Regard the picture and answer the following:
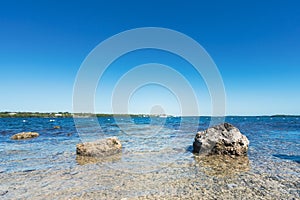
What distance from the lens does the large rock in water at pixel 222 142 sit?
11.3 meters

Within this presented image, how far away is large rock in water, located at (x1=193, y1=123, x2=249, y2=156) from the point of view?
11266 millimetres

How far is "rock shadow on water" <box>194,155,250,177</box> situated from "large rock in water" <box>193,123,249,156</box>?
1.45ft

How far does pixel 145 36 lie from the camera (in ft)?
65.0

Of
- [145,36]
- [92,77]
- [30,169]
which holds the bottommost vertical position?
[30,169]

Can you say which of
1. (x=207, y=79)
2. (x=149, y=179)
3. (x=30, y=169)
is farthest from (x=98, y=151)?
(x=207, y=79)

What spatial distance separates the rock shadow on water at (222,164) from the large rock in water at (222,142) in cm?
44

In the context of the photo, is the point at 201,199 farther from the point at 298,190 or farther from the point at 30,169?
the point at 30,169

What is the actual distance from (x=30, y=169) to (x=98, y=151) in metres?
3.54

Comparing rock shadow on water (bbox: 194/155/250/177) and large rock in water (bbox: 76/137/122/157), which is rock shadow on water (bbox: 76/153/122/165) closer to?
large rock in water (bbox: 76/137/122/157)

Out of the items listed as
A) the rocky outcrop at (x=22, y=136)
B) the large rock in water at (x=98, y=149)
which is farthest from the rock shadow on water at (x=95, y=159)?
the rocky outcrop at (x=22, y=136)

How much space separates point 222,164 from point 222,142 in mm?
2419

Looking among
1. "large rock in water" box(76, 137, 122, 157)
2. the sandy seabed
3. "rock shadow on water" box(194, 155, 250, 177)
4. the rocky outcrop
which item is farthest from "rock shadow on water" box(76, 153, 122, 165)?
the rocky outcrop

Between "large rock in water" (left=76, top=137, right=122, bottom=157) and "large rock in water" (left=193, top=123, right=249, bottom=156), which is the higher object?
"large rock in water" (left=193, top=123, right=249, bottom=156)

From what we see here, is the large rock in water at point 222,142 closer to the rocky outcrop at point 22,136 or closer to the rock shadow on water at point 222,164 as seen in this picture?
the rock shadow on water at point 222,164
